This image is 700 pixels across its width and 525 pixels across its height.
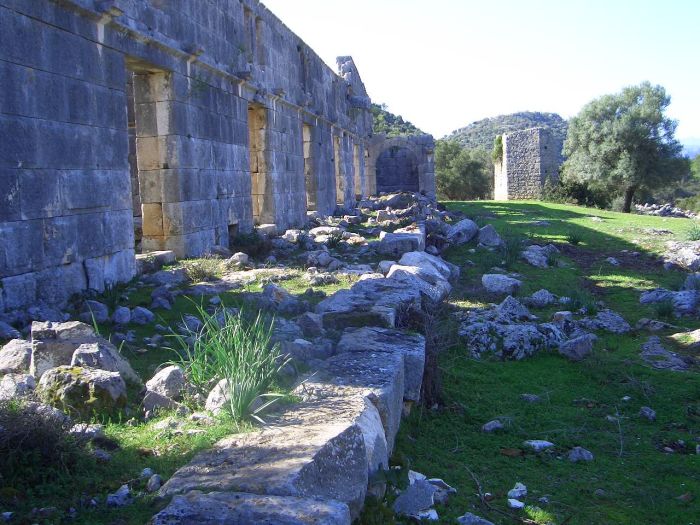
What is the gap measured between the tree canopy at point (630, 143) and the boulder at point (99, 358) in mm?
28526

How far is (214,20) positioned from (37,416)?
10.0 meters

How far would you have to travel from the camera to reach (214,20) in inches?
473

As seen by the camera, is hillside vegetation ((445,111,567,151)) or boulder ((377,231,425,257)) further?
hillside vegetation ((445,111,567,151))

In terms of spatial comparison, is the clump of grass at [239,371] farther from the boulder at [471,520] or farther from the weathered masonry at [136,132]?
the weathered masonry at [136,132]

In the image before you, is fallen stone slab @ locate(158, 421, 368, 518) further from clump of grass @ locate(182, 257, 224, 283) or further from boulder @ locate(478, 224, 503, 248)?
boulder @ locate(478, 224, 503, 248)

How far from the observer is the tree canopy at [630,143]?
96.3ft

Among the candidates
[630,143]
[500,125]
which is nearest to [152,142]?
[630,143]

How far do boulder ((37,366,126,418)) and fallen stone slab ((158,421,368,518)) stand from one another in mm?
1012

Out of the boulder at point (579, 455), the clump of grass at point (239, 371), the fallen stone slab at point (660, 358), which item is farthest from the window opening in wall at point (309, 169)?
the boulder at point (579, 455)

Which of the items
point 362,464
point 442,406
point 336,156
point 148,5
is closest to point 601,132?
point 336,156

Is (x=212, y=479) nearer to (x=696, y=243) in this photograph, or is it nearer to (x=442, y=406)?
(x=442, y=406)

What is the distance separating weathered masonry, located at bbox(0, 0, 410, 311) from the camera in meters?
6.76

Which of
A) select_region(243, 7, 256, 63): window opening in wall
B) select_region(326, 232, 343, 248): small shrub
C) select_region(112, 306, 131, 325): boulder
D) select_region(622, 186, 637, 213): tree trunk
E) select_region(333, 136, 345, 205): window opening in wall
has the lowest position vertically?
select_region(112, 306, 131, 325): boulder

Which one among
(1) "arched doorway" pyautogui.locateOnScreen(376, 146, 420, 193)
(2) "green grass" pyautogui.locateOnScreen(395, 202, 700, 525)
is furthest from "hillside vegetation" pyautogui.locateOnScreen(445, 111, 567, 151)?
(2) "green grass" pyautogui.locateOnScreen(395, 202, 700, 525)
